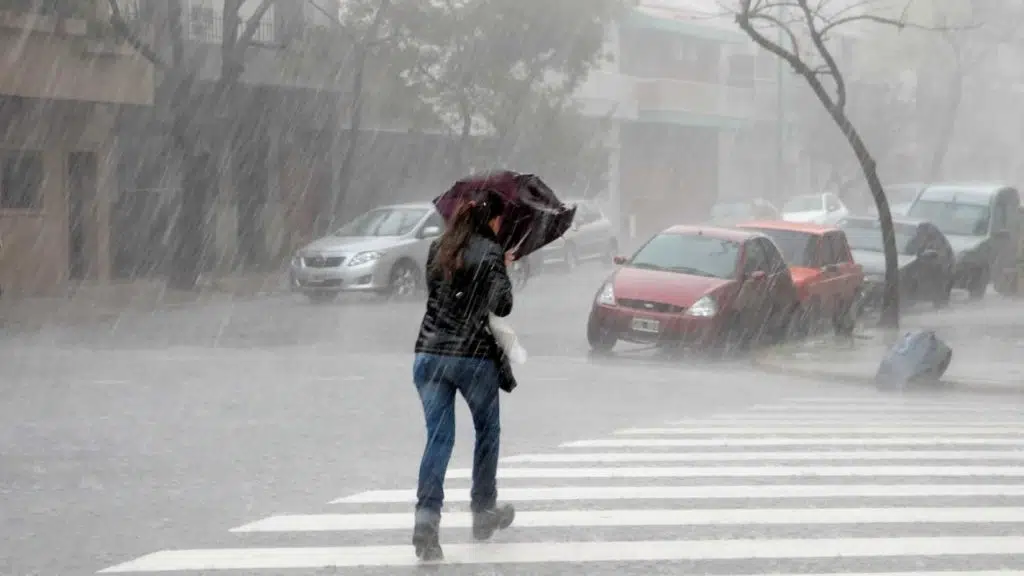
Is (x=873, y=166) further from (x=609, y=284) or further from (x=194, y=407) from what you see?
(x=194, y=407)

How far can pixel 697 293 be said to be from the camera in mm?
18953

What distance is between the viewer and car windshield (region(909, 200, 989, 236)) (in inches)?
A: 1260

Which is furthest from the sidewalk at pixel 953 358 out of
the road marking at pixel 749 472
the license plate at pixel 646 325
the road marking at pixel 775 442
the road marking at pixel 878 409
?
the road marking at pixel 749 472

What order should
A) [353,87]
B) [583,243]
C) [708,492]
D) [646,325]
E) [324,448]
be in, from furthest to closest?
[583,243] → [353,87] → [646,325] → [324,448] → [708,492]

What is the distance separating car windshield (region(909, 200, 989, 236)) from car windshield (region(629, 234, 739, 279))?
42.4ft

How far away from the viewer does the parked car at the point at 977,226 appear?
101 feet

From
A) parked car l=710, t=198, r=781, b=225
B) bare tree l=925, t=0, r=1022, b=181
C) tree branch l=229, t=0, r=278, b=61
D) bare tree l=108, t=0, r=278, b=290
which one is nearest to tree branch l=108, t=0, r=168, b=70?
bare tree l=108, t=0, r=278, b=290

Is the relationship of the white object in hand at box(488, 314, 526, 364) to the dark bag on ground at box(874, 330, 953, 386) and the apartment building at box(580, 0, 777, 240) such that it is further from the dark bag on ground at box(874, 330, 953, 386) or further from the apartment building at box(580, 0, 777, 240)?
the apartment building at box(580, 0, 777, 240)

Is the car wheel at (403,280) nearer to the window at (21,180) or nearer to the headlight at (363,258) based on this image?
the headlight at (363,258)

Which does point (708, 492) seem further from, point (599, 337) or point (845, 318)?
point (845, 318)

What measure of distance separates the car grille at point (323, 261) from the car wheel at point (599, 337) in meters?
8.62

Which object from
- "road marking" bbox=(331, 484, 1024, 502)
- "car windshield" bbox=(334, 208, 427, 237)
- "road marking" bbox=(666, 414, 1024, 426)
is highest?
"road marking" bbox=(331, 484, 1024, 502)

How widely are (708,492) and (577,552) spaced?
1833mm

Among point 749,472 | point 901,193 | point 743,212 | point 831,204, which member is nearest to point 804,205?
point 831,204
